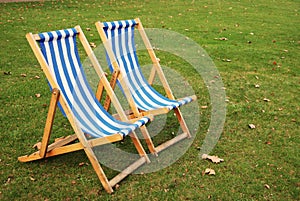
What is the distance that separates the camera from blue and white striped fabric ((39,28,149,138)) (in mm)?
3635

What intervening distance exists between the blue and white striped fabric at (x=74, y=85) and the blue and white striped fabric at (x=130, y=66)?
0.47 metres

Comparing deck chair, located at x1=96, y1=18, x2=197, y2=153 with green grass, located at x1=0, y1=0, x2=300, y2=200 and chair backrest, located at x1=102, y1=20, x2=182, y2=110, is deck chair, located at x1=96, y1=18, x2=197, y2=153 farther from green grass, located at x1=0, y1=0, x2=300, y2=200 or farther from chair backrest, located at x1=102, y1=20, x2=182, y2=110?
green grass, located at x1=0, y1=0, x2=300, y2=200

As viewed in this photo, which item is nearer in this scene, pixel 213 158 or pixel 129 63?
pixel 213 158

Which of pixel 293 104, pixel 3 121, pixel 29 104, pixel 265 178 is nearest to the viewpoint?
pixel 265 178

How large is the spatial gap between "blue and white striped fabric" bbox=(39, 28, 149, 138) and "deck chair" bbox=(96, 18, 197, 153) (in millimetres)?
349

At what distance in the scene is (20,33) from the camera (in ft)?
27.9

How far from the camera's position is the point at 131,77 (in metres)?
4.52

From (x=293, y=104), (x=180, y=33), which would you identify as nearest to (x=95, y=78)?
(x=293, y=104)

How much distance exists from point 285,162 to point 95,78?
3309 millimetres

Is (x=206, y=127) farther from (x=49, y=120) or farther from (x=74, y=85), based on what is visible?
(x=49, y=120)

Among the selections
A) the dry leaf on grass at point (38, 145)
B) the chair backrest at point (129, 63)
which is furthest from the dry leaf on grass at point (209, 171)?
the dry leaf on grass at point (38, 145)

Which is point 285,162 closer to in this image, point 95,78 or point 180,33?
point 95,78

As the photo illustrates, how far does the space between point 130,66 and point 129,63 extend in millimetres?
39

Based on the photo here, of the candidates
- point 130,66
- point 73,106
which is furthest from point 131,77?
point 73,106
